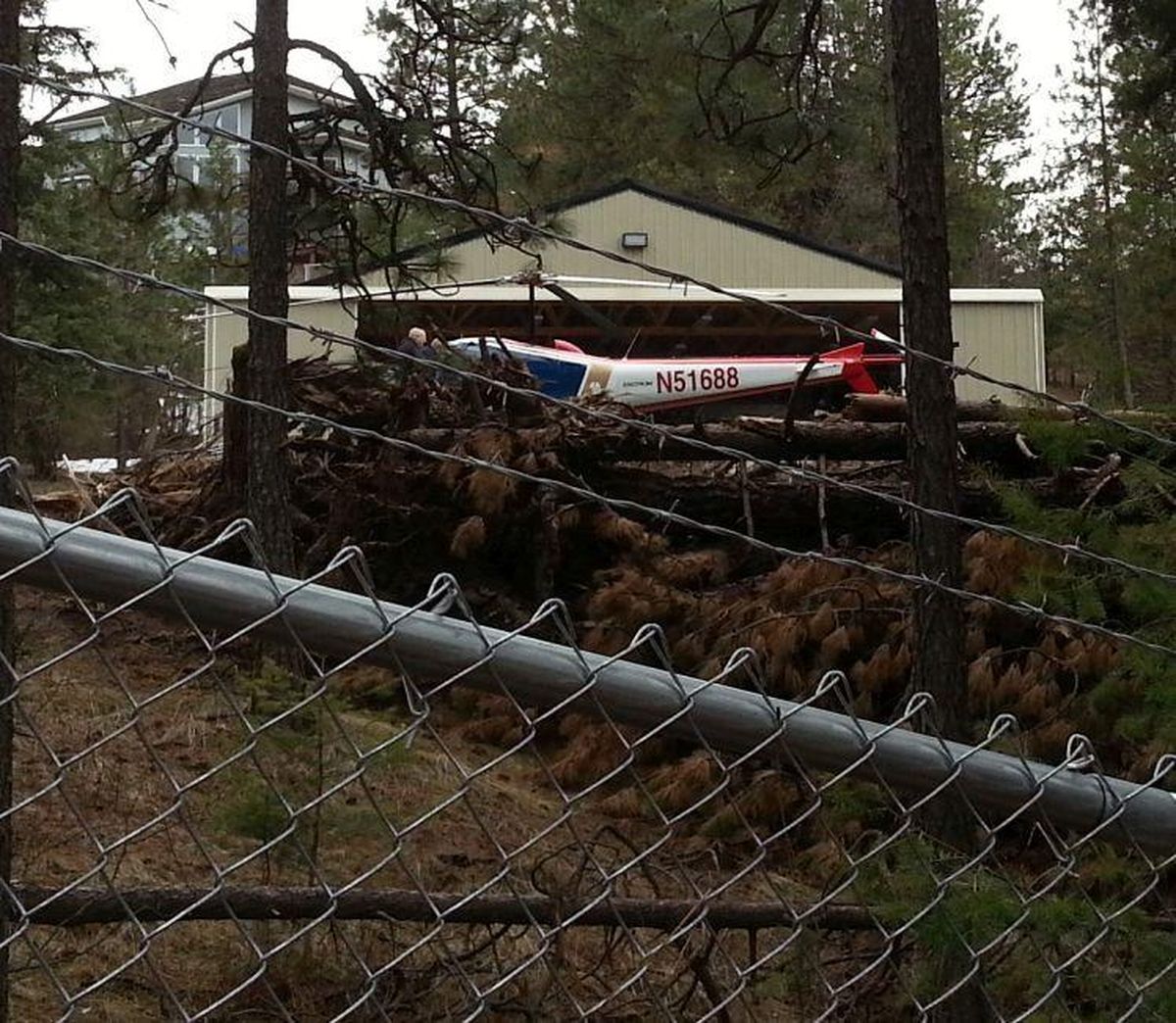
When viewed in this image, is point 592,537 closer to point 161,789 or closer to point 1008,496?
point 161,789

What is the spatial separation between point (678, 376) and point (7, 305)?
10.2 metres

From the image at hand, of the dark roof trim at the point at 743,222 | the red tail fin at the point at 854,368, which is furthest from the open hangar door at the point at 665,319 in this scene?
the red tail fin at the point at 854,368

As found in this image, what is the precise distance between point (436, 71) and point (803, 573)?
4540 millimetres

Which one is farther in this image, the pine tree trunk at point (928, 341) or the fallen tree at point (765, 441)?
the fallen tree at point (765, 441)

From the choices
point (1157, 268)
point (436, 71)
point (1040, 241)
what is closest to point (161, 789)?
point (436, 71)

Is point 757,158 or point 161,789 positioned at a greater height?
point 757,158

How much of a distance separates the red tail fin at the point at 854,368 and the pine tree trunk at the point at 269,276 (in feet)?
16.5

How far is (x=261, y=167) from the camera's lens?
893cm

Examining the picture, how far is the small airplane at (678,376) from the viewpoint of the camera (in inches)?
512

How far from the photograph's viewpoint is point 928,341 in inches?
185

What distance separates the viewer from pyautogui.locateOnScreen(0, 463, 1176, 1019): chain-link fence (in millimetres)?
1887

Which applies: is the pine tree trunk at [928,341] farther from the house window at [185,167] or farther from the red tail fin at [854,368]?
the red tail fin at [854,368]

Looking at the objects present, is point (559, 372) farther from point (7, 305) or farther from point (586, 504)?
point (7, 305)

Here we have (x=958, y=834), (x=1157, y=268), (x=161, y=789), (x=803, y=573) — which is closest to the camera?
(x=958, y=834)
